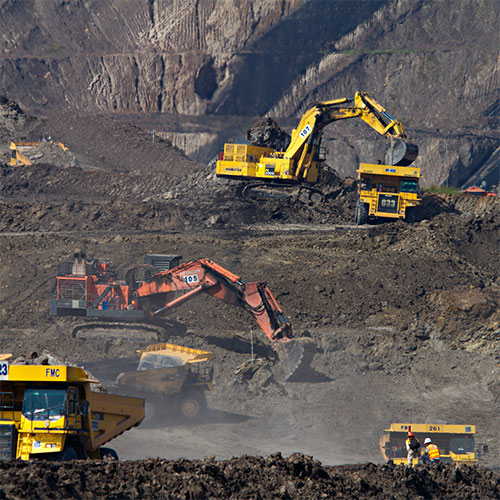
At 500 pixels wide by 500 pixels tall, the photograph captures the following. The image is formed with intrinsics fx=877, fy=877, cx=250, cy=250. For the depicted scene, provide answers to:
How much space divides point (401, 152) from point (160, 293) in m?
10.6

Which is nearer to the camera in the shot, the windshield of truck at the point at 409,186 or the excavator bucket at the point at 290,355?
the excavator bucket at the point at 290,355

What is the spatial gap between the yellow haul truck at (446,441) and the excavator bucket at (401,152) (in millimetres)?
13012

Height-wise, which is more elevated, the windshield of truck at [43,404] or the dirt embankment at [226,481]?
the windshield of truck at [43,404]

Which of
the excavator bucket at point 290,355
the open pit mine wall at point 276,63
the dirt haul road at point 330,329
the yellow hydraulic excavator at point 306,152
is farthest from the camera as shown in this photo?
the open pit mine wall at point 276,63

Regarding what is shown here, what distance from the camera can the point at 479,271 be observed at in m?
24.4

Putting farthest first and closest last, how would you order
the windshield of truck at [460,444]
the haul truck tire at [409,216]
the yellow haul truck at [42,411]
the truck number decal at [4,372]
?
the haul truck tire at [409,216] < the windshield of truck at [460,444] < the truck number decal at [4,372] < the yellow haul truck at [42,411]

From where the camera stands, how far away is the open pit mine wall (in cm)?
5728

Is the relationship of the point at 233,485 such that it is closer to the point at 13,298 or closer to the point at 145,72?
the point at 13,298

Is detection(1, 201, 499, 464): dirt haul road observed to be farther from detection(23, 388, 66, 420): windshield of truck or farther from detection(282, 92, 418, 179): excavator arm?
detection(23, 388, 66, 420): windshield of truck

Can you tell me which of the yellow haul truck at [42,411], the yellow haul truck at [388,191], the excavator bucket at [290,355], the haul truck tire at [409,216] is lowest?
the yellow haul truck at [42,411]

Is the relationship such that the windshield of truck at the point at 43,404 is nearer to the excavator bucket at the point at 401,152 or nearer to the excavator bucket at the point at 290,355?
the excavator bucket at the point at 290,355

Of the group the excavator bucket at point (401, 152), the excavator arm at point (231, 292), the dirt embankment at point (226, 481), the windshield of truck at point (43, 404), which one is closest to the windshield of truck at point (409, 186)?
the excavator bucket at point (401, 152)

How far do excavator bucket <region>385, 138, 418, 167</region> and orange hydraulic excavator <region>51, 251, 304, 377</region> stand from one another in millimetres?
9250

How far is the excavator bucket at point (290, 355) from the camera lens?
18.6m
